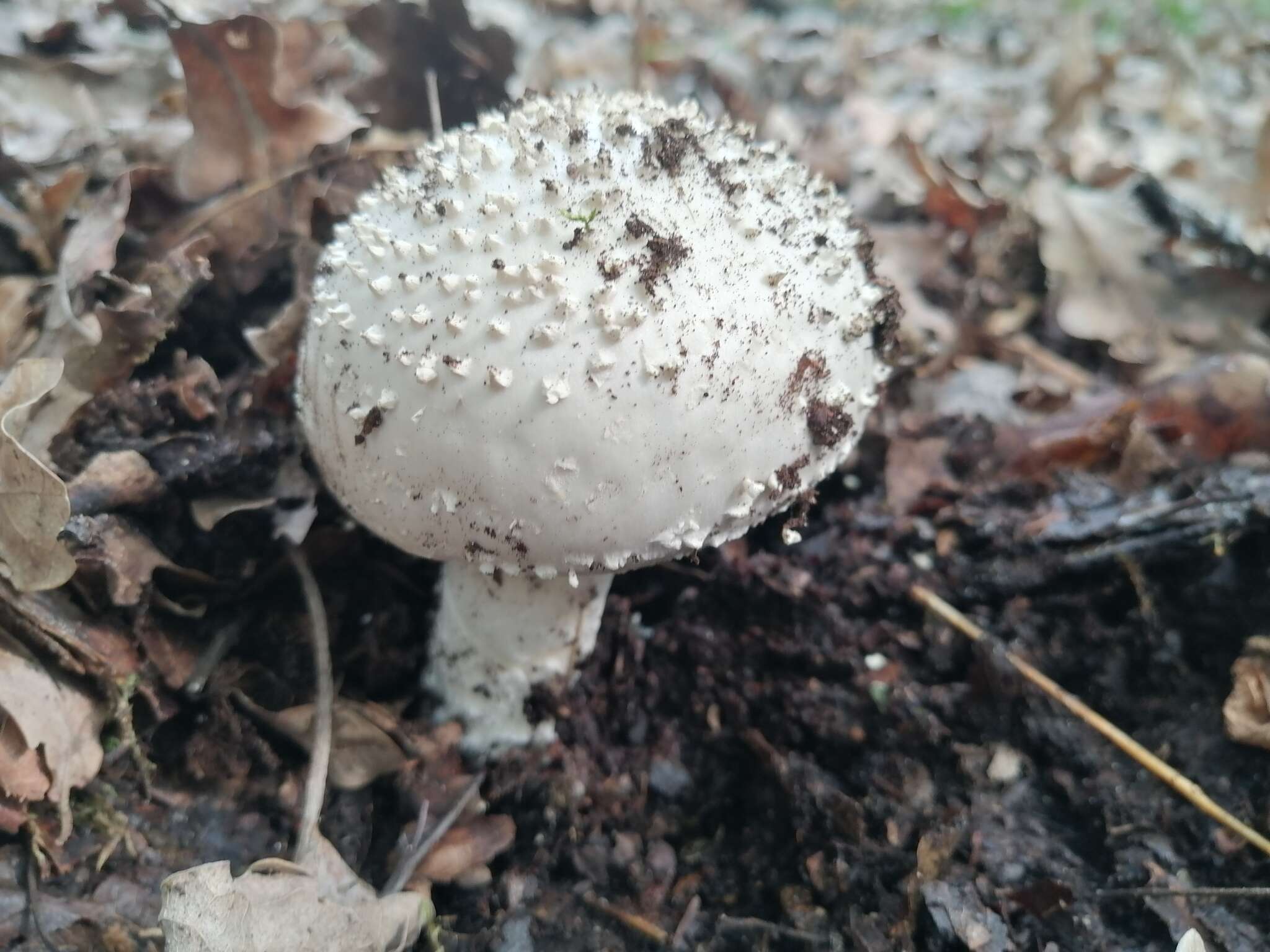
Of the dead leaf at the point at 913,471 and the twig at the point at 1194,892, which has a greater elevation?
→ the twig at the point at 1194,892

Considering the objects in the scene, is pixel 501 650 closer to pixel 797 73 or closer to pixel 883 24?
pixel 797 73

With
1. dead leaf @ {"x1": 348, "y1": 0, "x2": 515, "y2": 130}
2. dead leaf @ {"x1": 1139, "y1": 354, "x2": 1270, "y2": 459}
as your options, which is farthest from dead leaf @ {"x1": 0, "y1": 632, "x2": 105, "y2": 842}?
dead leaf @ {"x1": 1139, "y1": 354, "x2": 1270, "y2": 459}

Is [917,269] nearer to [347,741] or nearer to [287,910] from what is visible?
[347,741]

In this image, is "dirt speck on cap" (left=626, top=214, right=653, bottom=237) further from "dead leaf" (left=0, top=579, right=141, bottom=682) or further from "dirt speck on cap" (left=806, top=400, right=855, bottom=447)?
"dead leaf" (left=0, top=579, right=141, bottom=682)

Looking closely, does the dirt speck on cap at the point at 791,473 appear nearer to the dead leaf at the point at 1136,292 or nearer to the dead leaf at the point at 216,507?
the dead leaf at the point at 216,507

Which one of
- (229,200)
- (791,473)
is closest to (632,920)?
(791,473)

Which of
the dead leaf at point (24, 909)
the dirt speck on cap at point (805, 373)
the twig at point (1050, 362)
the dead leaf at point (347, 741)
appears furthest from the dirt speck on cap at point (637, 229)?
the twig at point (1050, 362)
